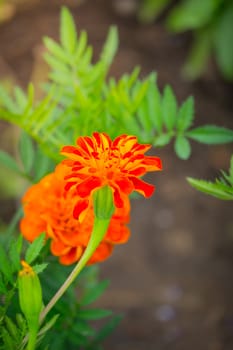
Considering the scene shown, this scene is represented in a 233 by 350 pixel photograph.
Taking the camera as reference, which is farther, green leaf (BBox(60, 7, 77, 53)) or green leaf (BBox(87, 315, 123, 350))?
green leaf (BBox(87, 315, 123, 350))

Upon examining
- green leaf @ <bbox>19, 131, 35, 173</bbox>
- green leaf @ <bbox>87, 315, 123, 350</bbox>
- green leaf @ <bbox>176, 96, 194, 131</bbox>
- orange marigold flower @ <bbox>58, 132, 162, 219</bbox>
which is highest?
green leaf @ <bbox>19, 131, 35, 173</bbox>

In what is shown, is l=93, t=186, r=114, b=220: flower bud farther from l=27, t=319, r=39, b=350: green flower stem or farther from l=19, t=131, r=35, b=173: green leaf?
l=19, t=131, r=35, b=173: green leaf

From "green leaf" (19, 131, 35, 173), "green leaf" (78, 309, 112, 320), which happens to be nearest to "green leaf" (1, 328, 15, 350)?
"green leaf" (78, 309, 112, 320)

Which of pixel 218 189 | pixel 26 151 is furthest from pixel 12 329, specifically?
pixel 26 151

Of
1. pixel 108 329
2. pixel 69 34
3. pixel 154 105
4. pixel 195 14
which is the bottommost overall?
pixel 108 329

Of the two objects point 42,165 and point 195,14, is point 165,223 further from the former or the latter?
point 42,165

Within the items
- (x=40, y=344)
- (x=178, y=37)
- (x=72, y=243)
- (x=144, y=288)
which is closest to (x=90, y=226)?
(x=72, y=243)

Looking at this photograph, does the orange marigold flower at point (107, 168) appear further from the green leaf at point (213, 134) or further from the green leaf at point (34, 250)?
the green leaf at point (213, 134)
